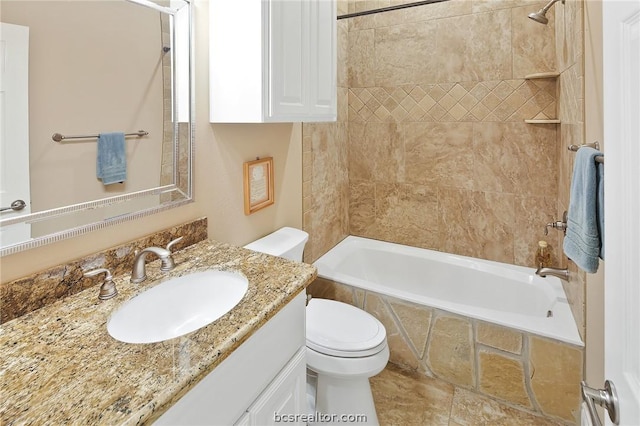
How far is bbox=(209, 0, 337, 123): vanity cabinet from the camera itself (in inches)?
55.4

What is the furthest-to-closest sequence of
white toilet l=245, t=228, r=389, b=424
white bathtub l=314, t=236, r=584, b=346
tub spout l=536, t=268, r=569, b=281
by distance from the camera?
1. tub spout l=536, t=268, r=569, b=281
2. white bathtub l=314, t=236, r=584, b=346
3. white toilet l=245, t=228, r=389, b=424

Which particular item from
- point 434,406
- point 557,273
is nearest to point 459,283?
point 557,273

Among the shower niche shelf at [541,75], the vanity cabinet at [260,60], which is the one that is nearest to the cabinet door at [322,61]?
the vanity cabinet at [260,60]

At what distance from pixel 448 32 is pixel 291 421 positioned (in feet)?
8.29

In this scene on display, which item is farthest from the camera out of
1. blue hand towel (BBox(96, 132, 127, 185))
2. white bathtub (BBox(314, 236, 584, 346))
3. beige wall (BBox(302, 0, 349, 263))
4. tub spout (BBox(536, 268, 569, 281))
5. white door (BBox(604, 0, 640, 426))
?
beige wall (BBox(302, 0, 349, 263))

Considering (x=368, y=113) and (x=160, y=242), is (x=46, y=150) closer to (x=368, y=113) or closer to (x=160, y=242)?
(x=160, y=242)

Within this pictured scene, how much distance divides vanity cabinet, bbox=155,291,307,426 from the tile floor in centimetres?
86

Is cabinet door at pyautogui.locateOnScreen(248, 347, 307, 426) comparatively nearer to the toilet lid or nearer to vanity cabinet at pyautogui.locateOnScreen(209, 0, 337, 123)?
the toilet lid

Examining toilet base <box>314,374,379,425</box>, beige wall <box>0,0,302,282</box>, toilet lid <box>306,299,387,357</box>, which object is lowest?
toilet base <box>314,374,379,425</box>

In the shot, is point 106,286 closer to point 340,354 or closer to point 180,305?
point 180,305

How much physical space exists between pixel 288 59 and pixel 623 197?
51.2 inches

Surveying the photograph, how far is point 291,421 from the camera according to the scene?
117 cm

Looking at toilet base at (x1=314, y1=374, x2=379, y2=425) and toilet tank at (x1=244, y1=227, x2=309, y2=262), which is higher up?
toilet tank at (x1=244, y1=227, x2=309, y2=262)

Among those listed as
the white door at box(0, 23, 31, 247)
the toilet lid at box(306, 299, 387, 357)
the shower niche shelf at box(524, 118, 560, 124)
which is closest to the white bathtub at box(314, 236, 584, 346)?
the toilet lid at box(306, 299, 387, 357)
